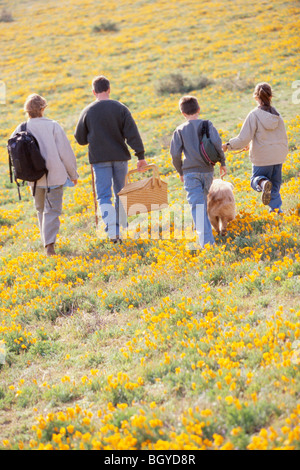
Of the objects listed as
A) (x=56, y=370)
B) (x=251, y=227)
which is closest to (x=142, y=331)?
(x=56, y=370)

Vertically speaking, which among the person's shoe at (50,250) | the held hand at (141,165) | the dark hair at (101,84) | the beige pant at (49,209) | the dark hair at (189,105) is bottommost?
the person's shoe at (50,250)

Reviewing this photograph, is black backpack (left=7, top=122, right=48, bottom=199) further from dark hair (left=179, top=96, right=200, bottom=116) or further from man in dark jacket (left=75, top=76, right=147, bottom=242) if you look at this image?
dark hair (left=179, top=96, right=200, bottom=116)

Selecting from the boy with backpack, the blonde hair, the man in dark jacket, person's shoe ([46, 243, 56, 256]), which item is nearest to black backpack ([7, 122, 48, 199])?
the blonde hair

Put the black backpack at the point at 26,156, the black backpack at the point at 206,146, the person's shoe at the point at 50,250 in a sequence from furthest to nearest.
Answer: the person's shoe at the point at 50,250 → the black backpack at the point at 26,156 → the black backpack at the point at 206,146

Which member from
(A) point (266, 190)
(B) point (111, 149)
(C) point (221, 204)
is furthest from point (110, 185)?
(A) point (266, 190)

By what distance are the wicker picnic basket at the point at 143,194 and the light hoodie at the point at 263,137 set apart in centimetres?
132

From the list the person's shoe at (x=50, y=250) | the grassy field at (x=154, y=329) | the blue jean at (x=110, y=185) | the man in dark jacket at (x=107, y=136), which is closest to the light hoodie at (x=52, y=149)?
the man in dark jacket at (x=107, y=136)

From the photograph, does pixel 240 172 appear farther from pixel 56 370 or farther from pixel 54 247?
pixel 56 370

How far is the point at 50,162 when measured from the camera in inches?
299

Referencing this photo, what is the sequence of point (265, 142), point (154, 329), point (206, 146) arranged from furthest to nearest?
1. point (265, 142)
2. point (206, 146)
3. point (154, 329)

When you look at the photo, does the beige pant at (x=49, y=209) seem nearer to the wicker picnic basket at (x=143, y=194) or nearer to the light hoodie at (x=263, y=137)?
the wicker picnic basket at (x=143, y=194)

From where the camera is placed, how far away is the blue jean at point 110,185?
25.7 feet

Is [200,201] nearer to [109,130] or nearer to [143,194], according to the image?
[143,194]

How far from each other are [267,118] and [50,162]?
11.4ft
